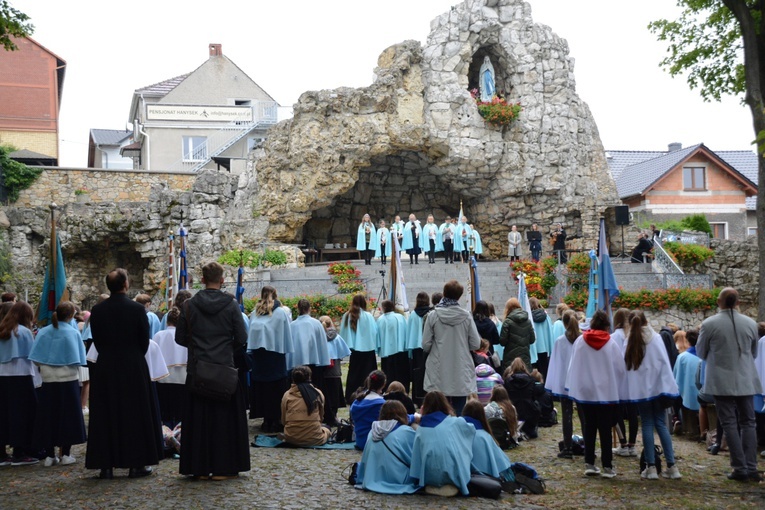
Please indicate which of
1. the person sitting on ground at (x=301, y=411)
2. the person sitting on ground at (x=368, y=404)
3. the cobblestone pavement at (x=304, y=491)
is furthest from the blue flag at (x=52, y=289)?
the person sitting on ground at (x=368, y=404)

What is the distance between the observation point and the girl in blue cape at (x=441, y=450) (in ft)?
23.4

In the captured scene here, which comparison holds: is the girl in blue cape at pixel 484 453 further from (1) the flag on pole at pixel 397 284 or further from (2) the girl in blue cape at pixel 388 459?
(1) the flag on pole at pixel 397 284

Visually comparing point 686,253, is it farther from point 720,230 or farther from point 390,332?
point 390,332

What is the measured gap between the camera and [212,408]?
729 centimetres

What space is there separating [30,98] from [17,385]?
32.9 m

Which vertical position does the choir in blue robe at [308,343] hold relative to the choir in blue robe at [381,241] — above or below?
below

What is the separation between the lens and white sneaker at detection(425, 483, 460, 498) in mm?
7102

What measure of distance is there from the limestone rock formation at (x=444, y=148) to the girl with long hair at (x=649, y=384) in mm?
21225

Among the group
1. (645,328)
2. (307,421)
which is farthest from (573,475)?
(307,421)

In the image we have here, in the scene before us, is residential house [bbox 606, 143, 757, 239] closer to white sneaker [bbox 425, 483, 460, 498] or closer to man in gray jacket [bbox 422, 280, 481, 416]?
man in gray jacket [bbox 422, 280, 481, 416]

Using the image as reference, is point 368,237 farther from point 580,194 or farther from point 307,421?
point 307,421

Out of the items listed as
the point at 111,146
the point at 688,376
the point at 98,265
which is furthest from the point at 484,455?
the point at 111,146

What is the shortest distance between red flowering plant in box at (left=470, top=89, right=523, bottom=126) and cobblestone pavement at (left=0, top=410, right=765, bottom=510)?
73.0 feet

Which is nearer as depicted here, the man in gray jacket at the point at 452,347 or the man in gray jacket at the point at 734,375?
the man in gray jacket at the point at 734,375
